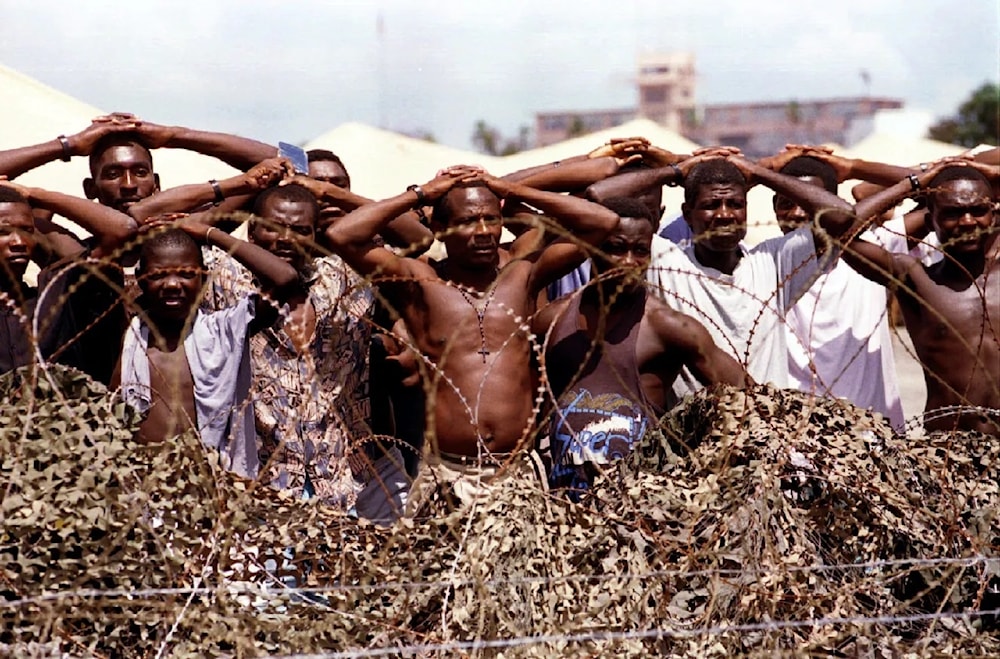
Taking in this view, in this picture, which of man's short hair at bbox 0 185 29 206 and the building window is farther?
the building window

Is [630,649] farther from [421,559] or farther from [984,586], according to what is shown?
[984,586]

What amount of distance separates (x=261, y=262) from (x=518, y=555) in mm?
2097

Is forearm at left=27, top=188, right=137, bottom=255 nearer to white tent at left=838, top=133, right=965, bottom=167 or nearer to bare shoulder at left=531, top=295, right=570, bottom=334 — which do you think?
bare shoulder at left=531, top=295, right=570, bottom=334

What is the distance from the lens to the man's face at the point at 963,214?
6.75 metres

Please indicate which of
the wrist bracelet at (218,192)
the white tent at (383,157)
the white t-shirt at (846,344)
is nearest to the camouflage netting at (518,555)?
the white t-shirt at (846,344)

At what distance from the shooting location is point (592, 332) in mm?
6223

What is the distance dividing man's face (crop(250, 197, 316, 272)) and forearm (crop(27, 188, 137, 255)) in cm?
59

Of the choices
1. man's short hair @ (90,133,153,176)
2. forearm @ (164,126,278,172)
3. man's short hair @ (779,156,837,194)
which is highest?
man's short hair @ (90,133,153,176)

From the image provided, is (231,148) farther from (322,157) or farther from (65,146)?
(65,146)

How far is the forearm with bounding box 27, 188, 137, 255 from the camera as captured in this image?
6.41 m

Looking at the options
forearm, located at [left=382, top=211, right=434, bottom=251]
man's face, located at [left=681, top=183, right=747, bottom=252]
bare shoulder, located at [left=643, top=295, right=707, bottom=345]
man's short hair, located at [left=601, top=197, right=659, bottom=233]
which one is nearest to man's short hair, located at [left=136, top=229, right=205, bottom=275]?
forearm, located at [left=382, top=211, right=434, bottom=251]

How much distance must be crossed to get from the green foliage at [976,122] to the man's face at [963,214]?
127 ft

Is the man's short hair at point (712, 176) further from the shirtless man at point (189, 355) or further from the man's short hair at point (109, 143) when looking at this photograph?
the man's short hair at point (109, 143)

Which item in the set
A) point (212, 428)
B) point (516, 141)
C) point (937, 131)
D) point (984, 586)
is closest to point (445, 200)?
point (212, 428)
